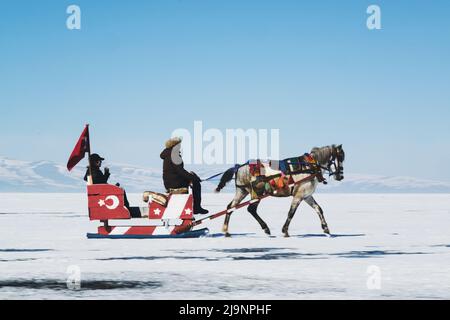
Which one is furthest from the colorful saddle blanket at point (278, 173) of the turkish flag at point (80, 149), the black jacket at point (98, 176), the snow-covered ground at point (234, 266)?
the turkish flag at point (80, 149)

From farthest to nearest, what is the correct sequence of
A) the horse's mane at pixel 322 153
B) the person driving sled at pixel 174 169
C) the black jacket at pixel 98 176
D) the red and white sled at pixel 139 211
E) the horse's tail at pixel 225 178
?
the horse's tail at pixel 225 178, the horse's mane at pixel 322 153, the black jacket at pixel 98 176, the person driving sled at pixel 174 169, the red and white sled at pixel 139 211

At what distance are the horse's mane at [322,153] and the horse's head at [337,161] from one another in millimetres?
68

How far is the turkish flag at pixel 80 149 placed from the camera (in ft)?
53.9

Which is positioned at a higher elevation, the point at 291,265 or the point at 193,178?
the point at 193,178

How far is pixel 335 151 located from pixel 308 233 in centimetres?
237

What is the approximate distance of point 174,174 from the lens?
650 inches

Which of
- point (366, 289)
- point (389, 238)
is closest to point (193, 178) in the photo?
point (389, 238)

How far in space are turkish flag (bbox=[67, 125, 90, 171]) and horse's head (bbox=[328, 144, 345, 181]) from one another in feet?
16.7

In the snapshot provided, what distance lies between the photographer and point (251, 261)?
12383 mm

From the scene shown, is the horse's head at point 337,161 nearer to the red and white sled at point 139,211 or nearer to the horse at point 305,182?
the horse at point 305,182

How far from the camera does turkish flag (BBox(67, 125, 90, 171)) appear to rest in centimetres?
1644
